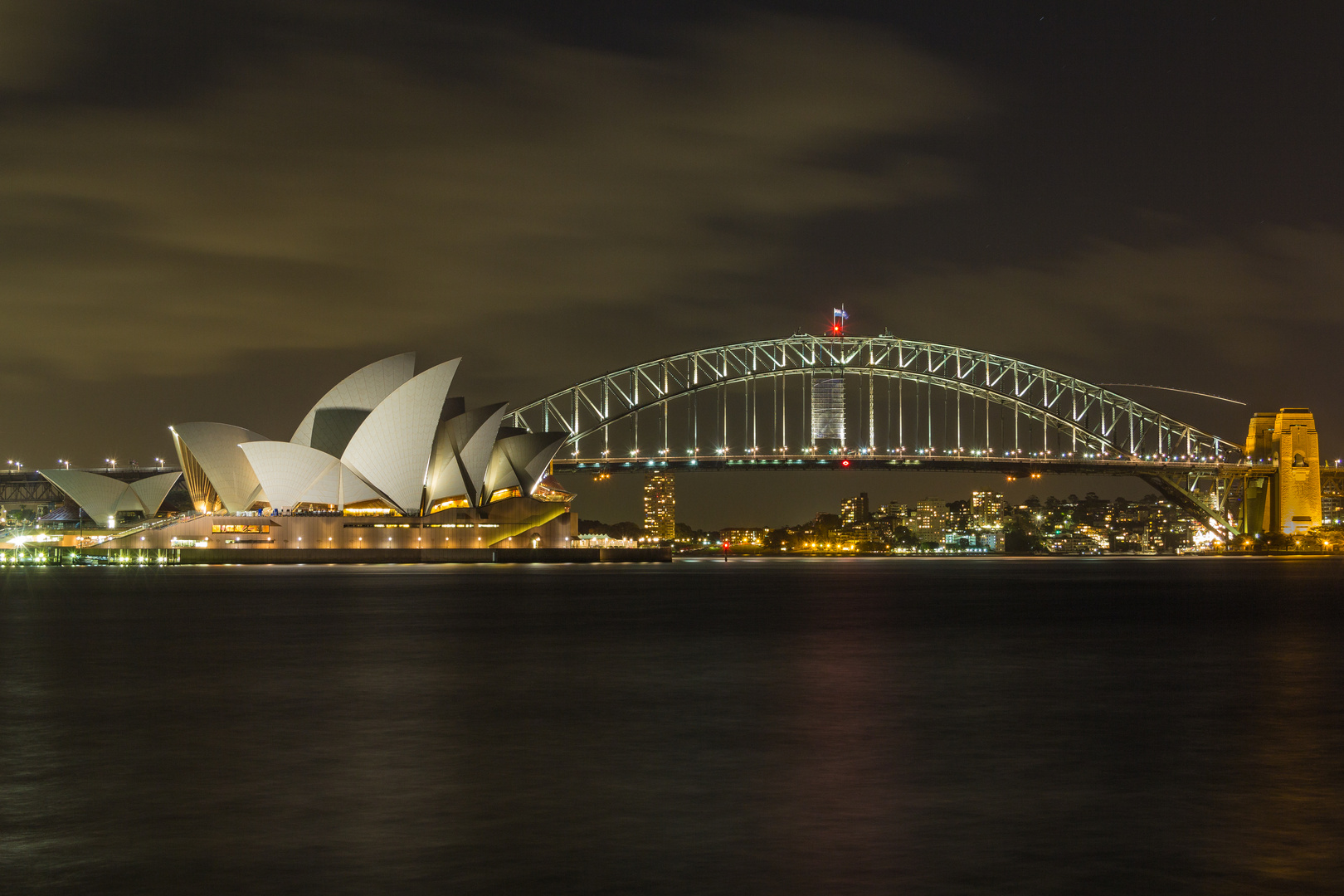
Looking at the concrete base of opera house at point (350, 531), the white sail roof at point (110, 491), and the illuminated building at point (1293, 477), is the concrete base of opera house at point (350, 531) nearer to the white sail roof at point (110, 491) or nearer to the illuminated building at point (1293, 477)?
the white sail roof at point (110, 491)

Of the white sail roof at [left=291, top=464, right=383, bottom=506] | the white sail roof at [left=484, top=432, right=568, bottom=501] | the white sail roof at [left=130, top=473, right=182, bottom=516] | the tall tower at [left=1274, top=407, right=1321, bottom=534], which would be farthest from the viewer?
the tall tower at [left=1274, top=407, right=1321, bottom=534]

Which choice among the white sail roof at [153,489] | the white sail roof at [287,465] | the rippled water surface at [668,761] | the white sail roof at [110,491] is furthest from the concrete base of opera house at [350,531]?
the rippled water surface at [668,761]

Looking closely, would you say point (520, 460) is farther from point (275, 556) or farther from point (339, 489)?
point (275, 556)

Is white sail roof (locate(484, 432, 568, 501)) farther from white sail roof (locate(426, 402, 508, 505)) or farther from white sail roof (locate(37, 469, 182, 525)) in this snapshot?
white sail roof (locate(37, 469, 182, 525))

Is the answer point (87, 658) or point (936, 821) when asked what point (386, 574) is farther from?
point (936, 821)

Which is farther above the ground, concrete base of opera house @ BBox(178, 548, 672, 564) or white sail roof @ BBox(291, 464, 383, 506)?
white sail roof @ BBox(291, 464, 383, 506)

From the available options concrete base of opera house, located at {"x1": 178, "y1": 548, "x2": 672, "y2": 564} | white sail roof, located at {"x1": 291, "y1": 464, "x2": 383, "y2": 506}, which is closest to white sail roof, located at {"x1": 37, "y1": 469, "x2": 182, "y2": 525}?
concrete base of opera house, located at {"x1": 178, "y1": 548, "x2": 672, "y2": 564}
